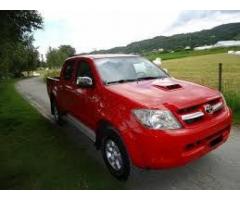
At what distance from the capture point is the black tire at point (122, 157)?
418 cm

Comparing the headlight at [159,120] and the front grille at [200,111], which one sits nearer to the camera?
the headlight at [159,120]

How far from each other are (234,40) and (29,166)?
109021mm

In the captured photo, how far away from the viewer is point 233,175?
4.46 metres

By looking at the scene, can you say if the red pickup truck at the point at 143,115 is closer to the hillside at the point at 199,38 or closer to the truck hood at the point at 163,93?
the truck hood at the point at 163,93

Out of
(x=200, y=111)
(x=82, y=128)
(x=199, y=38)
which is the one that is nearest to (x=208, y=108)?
(x=200, y=111)

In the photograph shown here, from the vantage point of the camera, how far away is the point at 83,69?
19.0 feet

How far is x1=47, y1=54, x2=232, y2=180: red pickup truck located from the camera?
3.78 m

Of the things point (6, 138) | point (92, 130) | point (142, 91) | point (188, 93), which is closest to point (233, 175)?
point (188, 93)

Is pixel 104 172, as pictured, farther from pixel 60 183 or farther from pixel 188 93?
pixel 188 93

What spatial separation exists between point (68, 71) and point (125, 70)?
187 centimetres

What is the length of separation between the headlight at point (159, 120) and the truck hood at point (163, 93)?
0.09m

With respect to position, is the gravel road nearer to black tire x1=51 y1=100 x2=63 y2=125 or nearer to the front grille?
the front grille

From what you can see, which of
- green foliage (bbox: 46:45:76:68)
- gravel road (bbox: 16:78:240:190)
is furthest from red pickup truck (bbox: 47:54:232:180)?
green foliage (bbox: 46:45:76:68)

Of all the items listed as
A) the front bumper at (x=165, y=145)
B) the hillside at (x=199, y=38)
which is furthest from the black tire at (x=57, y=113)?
the hillside at (x=199, y=38)
